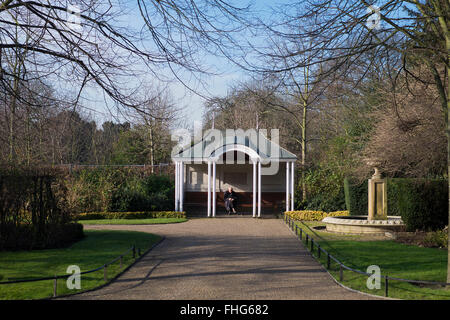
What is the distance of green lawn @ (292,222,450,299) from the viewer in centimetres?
832

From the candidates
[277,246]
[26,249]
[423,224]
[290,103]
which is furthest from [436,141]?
[290,103]

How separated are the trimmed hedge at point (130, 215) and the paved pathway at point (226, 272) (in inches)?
293

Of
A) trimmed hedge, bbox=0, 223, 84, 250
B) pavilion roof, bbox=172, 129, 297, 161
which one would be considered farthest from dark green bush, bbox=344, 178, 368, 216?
trimmed hedge, bbox=0, 223, 84, 250

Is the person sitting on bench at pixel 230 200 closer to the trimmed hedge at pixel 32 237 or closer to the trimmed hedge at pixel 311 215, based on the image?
the trimmed hedge at pixel 311 215

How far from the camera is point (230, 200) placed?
2633cm

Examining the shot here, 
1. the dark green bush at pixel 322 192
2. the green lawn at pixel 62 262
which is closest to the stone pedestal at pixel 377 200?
the dark green bush at pixel 322 192

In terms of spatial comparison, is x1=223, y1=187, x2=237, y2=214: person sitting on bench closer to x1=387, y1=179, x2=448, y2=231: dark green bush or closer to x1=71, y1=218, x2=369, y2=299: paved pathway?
x1=71, y1=218, x2=369, y2=299: paved pathway

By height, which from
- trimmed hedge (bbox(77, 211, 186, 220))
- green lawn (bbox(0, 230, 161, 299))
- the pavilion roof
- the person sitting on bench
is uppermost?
the pavilion roof

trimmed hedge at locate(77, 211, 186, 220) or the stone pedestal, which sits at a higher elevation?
the stone pedestal

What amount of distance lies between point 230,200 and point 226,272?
53.7ft

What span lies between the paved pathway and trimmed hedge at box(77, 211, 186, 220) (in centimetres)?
745

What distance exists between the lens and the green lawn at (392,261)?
8320 mm

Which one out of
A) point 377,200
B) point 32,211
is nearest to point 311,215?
point 377,200

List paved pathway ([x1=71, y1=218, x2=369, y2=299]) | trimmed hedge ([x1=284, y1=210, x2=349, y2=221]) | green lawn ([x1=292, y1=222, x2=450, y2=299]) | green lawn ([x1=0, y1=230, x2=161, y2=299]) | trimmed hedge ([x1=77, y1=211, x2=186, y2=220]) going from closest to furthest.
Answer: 1. paved pathway ([x1=71, y1=218, x2=369, y2=299])
2. green lawn ([x1=0, y1=230, x2=161, y2=299])
3. green lawn ([x1=292, y1=222, x2=450, y2=299])
4. trimmed hedge ([x1=77, y1=211, x2=186, y2=220])
5. trimmed hedge ([x1=284, y1=210, x2=349, y2=221])
